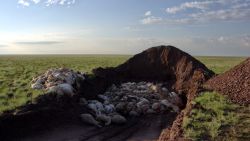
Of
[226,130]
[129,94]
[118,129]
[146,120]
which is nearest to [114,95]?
[129,94]

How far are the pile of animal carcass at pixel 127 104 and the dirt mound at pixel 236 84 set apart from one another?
10.1 feet

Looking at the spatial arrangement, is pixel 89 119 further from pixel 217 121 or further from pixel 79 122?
pixel 217 121

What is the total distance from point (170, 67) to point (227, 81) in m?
11.8

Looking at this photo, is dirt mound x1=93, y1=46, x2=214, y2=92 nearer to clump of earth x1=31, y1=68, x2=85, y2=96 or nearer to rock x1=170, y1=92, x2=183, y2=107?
rock x1=170, y1=92, x2=183, y2=107

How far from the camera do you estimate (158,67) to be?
30.8 meters

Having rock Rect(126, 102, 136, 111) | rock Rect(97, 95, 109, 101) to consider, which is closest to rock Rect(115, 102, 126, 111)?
rock Rect(126, 102, 136, 111)

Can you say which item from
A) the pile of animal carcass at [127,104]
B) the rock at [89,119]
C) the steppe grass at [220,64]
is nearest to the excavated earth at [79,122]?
the rock at [89,119]

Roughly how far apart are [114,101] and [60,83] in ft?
12.1

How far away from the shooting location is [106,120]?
1833 cm

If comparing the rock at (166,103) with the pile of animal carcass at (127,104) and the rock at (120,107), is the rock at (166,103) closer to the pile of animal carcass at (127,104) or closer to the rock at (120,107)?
the pile of animal carcass at (127,104)

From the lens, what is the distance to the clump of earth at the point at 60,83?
19.2m

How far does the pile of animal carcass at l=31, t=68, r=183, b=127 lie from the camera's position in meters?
18.8

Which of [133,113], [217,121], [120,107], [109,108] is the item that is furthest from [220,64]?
[217,121]

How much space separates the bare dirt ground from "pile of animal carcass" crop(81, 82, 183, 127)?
660mm
